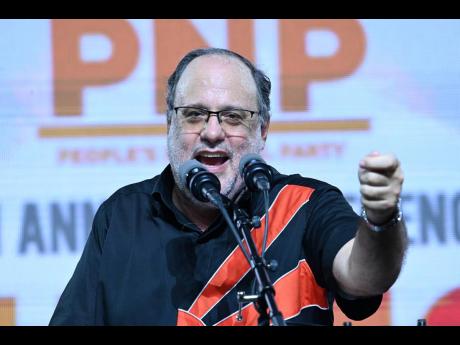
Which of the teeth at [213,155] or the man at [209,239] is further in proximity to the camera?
the teeth at [213,155]

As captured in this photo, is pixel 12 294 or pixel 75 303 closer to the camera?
pixel 75 303

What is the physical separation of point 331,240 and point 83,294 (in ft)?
2.45

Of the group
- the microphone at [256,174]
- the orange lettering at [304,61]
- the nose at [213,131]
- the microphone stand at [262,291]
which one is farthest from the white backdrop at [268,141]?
the microphone stand at [262,291]

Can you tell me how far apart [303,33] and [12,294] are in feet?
5.20

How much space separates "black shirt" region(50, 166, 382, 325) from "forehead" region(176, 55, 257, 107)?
0.29 metres

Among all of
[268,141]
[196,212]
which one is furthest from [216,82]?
[268,141]

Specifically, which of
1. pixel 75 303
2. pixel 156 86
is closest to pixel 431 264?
pixel 156 86

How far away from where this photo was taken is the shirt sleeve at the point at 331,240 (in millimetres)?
2109

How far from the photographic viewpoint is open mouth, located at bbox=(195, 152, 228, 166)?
7.94ft

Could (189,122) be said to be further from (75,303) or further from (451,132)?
(451,132)

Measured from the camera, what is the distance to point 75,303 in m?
2.37

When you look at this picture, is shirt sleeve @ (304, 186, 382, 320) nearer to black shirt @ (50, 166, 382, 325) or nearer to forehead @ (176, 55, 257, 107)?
black shirt @ (50, 166, 382, 325)

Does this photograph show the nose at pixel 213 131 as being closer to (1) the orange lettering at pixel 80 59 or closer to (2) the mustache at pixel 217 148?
(2) the mustache at pixel 217 148
